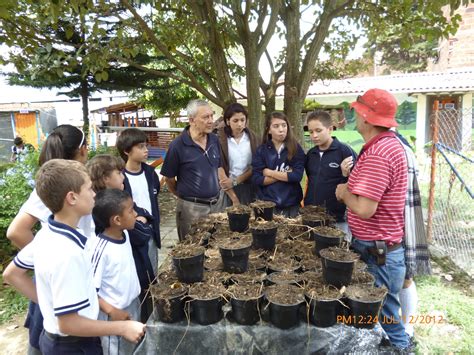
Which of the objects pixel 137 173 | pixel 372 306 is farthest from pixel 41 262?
pixel 137 173

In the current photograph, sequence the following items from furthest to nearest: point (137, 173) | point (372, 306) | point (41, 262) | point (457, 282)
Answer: point (457, 282), point (137, 173), point (372, 306), point (41, 262)

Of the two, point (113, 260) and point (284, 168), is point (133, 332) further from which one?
point (284, 168)

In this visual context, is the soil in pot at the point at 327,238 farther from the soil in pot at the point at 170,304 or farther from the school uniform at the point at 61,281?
the school uniform at the point at 61,281

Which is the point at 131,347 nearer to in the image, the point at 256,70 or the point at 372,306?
the point at 372,306

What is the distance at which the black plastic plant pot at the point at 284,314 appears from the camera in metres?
1.63

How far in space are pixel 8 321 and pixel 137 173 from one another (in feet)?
6.90

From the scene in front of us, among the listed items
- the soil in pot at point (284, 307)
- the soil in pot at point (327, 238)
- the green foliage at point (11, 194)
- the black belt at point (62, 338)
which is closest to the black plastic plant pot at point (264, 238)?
the soil in pot at point (327, 238)

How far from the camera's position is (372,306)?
163 centimetres

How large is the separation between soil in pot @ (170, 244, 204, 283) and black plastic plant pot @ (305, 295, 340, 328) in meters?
0.62

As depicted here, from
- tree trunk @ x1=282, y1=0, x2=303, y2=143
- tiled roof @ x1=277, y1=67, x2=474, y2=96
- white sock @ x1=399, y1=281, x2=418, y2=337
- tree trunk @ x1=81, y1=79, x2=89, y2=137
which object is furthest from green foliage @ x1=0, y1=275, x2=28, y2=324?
tiled roof @ x1=277, y1=67, x2=474, y2=96

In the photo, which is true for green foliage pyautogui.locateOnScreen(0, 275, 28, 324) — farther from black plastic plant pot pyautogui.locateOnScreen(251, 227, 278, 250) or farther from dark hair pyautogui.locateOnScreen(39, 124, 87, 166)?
black plastic plant pot pyautogui.locateOnScreen(251, 227, 278, 250)

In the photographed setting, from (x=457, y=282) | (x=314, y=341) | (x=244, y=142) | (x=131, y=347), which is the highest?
(x=244, y=142)

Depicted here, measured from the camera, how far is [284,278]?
76.6 inches

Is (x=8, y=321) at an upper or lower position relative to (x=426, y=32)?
lower
